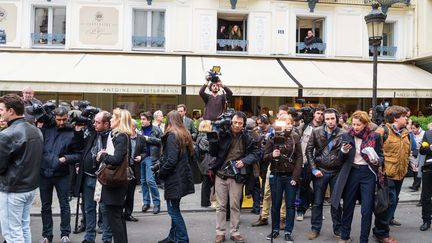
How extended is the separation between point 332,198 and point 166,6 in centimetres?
1108

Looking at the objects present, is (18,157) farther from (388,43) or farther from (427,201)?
(388,43)

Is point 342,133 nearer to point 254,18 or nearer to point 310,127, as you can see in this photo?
point 310,127

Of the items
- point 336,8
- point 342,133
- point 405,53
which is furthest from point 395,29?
point 342,133

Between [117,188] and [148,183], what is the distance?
309cm

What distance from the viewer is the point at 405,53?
56.4ft

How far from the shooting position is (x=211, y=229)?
281 inches

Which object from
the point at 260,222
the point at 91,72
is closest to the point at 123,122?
the point at 260,222

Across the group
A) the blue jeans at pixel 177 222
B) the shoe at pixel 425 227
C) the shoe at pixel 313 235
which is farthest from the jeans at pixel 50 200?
the shoe at pixel 425 227

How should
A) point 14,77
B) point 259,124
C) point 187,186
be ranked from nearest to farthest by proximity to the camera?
1. point 187,186
2. point 259,124
3. point 14,77

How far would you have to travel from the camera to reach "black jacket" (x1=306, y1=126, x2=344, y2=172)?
6418mm

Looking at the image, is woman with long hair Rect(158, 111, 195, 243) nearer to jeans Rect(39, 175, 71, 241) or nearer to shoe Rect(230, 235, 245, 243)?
shoe Rect(230, 235, 245, 243)

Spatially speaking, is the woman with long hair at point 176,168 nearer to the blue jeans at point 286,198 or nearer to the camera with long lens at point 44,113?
the blue jeans at point 286,198

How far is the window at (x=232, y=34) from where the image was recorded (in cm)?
1602

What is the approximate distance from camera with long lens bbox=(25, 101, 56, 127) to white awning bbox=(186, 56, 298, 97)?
7.42 metres
